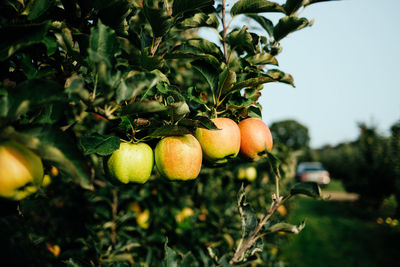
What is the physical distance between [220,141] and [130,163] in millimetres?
378

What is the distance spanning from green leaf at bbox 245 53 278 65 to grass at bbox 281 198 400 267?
162 inches

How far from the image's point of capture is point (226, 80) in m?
1.01

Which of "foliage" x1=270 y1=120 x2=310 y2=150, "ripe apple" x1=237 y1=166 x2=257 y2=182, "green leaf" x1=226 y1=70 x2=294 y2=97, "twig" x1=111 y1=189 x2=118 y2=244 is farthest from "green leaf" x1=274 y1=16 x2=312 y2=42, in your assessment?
"foliage" x1=270 y1=120 x2=310 y2=150

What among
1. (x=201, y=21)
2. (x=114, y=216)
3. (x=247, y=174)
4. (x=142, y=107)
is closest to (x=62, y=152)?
(x=142, y=107)

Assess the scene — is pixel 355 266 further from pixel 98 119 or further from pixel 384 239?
pixel 98 119

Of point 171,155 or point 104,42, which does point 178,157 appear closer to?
point 171,155

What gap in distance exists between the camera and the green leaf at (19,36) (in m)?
0.70

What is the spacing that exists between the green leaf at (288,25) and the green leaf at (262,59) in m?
0.15

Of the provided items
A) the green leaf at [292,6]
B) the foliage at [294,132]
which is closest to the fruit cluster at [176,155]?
the green leaf at [292,6]

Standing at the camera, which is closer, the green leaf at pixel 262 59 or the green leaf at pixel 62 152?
the green leaf at pixel 62 152

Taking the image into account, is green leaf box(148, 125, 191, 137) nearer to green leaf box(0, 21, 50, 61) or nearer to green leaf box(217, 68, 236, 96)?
green leaf box(217, 68, 236, 96)

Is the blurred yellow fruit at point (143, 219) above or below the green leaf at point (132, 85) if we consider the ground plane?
below

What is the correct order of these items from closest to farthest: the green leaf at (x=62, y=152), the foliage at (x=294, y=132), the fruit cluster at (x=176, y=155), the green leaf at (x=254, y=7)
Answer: the green leaf at (x=62, y=152), the fruit cluster at (x=176, y=155), the green leaf at (x=254, y=7), the foliage at (x=294, y=132)

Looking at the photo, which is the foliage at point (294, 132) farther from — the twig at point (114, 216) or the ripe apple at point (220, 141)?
the ripe apple at point (220, 141)
